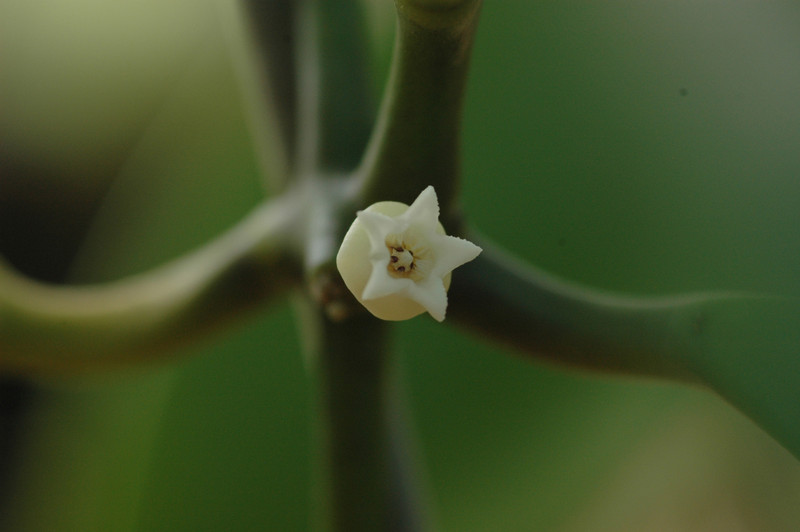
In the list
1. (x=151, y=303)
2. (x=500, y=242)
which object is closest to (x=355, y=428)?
Answer: (x=151, y=303)

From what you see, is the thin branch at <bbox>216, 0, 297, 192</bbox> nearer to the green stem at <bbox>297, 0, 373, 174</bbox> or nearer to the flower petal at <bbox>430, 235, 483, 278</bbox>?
the green stem at <bbox>297, 0, 373, 174</bbox>

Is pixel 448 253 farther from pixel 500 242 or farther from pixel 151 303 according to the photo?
pixel 500 242

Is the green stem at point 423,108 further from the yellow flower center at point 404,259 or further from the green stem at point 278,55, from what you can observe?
the green stem at point 278,55

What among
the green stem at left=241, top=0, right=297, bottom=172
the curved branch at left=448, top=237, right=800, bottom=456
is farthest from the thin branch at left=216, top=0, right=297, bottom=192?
the curved branch at left=448, top=237, right=800, bottom=456

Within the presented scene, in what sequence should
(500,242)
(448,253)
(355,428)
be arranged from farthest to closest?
(500,242) → (355,428) → (448,253)

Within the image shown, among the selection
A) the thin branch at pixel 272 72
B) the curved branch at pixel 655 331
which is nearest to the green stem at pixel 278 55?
the thin branch at pixel 272 72

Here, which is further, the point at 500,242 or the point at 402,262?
the point at 500,242

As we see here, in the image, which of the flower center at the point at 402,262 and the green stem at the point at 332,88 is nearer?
the flower center at the point at 402,262
